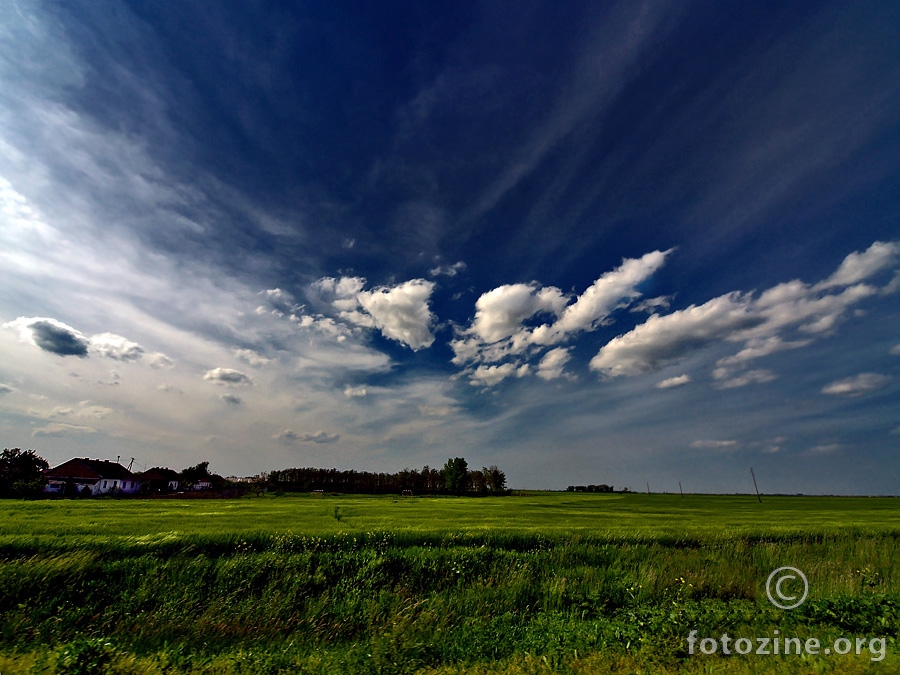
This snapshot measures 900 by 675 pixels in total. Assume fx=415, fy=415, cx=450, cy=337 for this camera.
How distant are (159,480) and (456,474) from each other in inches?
3434

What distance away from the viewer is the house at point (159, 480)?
10859 cm

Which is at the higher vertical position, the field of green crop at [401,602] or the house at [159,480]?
the house at [159,480]

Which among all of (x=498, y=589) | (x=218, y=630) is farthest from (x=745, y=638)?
(x=218, y=630)

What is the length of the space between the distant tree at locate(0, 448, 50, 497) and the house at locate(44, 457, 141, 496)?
1351cm

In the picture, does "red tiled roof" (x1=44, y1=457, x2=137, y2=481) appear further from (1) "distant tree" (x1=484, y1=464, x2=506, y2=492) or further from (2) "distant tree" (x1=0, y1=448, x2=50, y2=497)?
(1) "distant tree" (x1=484, y1=464, x2=506, y2=492)

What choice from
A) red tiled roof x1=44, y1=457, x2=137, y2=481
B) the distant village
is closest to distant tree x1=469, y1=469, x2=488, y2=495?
the distant village

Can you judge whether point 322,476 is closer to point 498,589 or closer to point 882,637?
point 498,589

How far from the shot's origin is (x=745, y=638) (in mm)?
11180

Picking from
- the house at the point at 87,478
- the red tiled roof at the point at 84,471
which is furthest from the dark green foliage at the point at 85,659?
the red tiled roof at the point at 84,471

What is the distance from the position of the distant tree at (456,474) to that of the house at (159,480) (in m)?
81.1

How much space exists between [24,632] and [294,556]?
323 inches

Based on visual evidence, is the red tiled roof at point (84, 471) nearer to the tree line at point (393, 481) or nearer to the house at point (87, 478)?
the house at point (87, 478)

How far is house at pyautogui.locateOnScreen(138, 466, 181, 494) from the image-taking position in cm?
10859

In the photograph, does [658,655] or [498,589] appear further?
[498,589]
